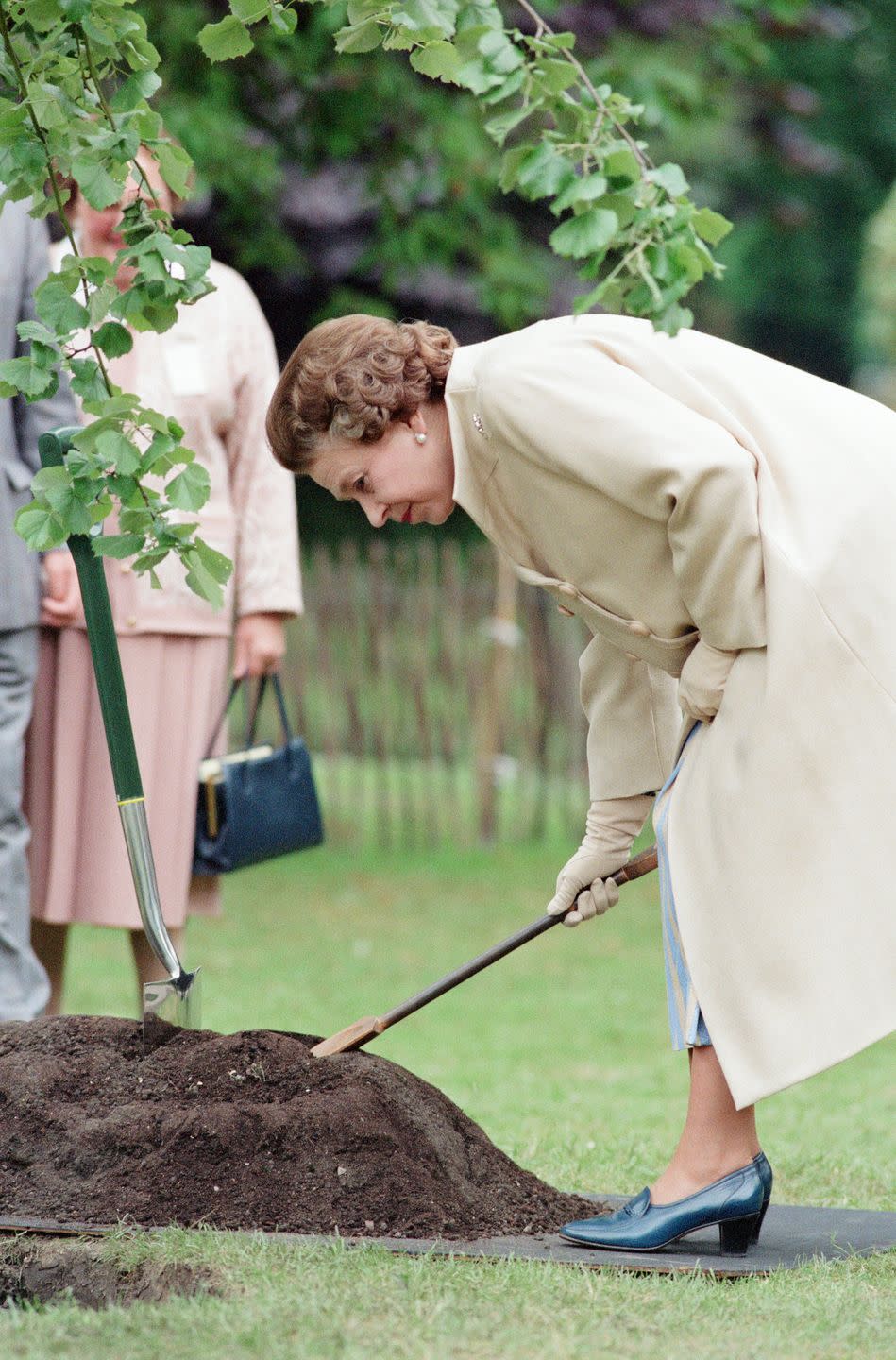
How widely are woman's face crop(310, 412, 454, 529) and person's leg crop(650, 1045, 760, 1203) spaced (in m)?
1.07

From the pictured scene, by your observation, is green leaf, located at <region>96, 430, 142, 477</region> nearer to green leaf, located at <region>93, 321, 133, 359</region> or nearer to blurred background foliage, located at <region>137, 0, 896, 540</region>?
green leaf, located at <region>93, 321, 133, 359</region>

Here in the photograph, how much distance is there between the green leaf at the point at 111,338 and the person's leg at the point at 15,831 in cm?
141

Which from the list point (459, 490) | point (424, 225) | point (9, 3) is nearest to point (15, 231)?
point (9, 3)

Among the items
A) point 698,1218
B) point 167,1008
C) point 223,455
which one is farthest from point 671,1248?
point 223,455

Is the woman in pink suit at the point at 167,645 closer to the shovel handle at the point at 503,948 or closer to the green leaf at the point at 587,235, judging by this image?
the shovel handle at the point at 503,948

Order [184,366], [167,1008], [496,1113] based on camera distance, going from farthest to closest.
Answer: [496,1113]
[184,366]
[167,1008]

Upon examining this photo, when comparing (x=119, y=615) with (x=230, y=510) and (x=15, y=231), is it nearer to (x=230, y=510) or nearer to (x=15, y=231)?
(x=230, y=510)

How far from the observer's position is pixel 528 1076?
5461 millimetres

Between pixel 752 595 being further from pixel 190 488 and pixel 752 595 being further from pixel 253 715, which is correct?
pixel 253 715

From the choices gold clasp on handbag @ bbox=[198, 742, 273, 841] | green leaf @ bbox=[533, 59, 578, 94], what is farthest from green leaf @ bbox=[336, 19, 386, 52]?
gold clasp on handbag @ bbox=[198, 742, 273, 841]

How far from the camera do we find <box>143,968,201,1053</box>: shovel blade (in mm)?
3771

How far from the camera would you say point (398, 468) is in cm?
329

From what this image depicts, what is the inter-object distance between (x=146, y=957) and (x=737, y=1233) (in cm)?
204

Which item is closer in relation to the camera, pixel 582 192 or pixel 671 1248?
pixel 582 192
